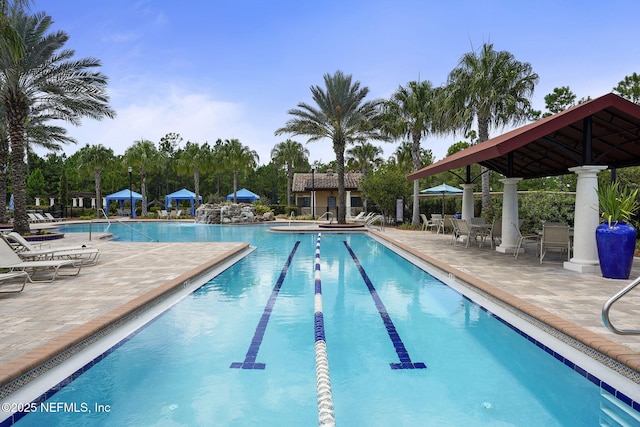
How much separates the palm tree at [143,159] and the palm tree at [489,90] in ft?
107

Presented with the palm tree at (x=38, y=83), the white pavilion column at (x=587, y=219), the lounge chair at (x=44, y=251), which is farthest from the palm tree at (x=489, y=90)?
the palm tree at (x=38, y=83)

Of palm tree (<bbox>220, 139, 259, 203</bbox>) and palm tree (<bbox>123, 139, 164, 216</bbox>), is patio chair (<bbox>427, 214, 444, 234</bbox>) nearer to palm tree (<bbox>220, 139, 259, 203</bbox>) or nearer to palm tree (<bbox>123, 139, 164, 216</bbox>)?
palm tree (<bbox>220, 139, 259, 203</bbox>)

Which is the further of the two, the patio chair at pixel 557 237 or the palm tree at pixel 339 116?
the palm tree at pixel 339 116

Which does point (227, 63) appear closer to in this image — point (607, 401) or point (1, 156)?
point (1, 156)

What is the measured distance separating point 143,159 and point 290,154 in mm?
16888

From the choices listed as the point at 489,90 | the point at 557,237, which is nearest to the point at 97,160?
the point at 489,90

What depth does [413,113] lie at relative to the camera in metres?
22.2

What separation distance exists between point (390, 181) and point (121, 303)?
71.2 feet

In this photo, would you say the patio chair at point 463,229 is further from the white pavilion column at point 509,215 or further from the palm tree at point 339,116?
the palm tree at point 339,116

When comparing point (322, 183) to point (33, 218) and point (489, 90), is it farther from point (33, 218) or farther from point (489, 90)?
point (489, 90)

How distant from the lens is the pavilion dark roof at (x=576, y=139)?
25.4 feet

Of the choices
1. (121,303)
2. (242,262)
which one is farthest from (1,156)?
(121,303)

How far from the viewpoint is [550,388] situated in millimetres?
3943

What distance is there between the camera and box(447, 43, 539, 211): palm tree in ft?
54.3
